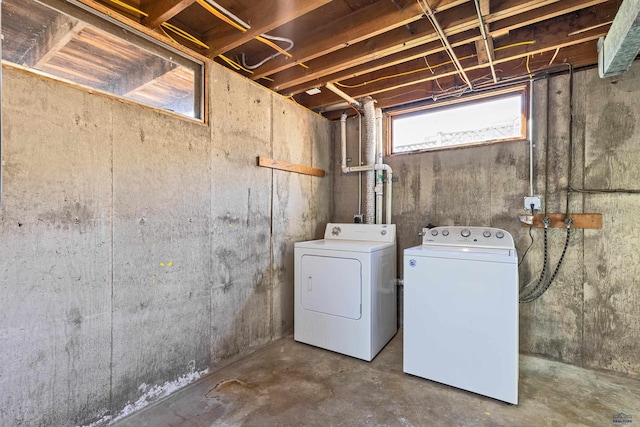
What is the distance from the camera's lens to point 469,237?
2484mm

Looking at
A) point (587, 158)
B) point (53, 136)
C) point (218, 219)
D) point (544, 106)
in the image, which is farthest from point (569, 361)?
point (53, 136)

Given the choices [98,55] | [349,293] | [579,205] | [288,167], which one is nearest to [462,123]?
[579,205]

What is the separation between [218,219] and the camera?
230 centimetres

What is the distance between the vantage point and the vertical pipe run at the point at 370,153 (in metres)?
3.07

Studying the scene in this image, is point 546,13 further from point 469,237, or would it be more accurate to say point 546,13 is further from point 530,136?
point 469,237

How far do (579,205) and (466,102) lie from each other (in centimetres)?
130

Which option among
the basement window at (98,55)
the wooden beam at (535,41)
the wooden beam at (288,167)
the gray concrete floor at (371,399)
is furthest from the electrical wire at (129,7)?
the gray concrete floor at (371,399)

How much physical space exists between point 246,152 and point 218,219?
2.10 feet

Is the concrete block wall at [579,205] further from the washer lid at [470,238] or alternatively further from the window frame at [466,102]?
the washer lid at [470,238]

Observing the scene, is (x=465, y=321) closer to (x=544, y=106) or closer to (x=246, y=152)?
(x=544, y=106)

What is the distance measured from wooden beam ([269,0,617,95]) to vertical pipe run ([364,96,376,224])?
23.0 inches

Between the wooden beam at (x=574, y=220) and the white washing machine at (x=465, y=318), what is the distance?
0.39 metres

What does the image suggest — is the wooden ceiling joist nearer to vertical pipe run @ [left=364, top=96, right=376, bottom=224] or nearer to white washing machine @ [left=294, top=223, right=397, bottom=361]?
vertical pipe run @ [left=364, top=96, right=376, bottom=224]

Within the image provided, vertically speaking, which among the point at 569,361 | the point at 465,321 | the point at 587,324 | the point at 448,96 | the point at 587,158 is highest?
the point at 448,96
